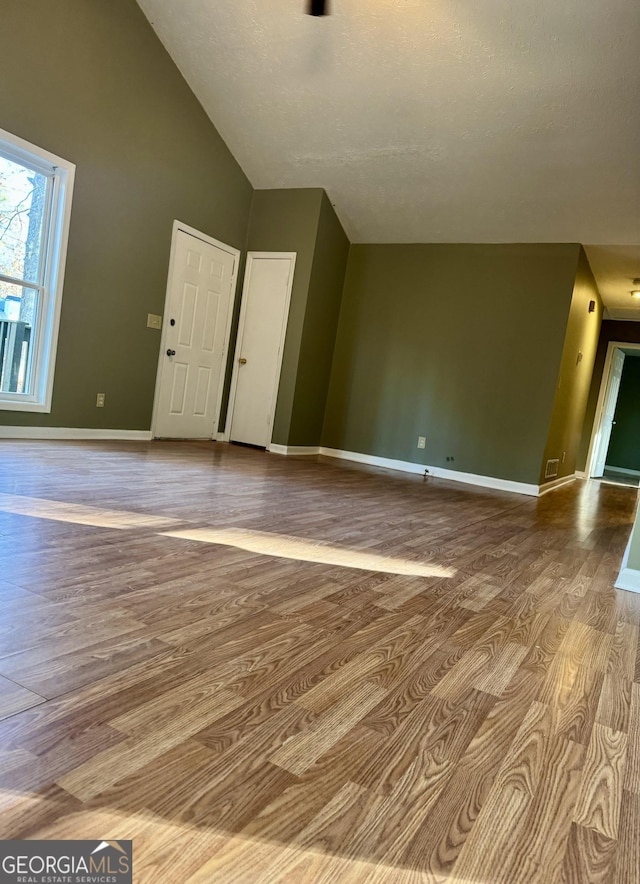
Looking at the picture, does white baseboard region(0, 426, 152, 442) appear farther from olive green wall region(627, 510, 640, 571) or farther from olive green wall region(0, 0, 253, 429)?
olive green wall region(627, 510, 640, 571)

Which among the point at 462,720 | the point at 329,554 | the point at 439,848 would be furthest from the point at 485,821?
the point at 329,554

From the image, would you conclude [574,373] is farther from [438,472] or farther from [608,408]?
→ [608,408]

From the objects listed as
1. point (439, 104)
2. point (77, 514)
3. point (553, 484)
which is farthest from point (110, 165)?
point (553, 484)

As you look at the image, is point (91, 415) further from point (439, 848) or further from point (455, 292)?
point (439, 848)

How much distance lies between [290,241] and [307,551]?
4.64 meters

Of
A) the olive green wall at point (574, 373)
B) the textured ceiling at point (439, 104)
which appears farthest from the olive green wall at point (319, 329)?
the olive green wall at point (574, 373)

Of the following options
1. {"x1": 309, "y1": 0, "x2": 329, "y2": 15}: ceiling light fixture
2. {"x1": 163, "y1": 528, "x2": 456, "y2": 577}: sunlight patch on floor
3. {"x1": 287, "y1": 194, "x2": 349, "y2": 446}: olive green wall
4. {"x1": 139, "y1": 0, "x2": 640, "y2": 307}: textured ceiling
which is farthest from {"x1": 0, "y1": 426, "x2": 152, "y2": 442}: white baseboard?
{"x1": 309, "y1": 0, "x2": 329, "y2": 15}: ceiling light fixture

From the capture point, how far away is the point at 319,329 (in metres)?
6.66

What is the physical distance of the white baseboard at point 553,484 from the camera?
621cm

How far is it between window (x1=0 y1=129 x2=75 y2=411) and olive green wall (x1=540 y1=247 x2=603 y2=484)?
15.7 feet

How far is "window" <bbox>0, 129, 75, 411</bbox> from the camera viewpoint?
14.0ft

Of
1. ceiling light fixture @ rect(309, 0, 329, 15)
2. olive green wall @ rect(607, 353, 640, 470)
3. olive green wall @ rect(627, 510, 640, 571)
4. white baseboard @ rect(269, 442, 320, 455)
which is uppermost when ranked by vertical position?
ceiling light fixture @ rect(309, 0, 329, 15)

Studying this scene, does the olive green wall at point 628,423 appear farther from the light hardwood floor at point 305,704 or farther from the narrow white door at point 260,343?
the light hardwood floor at point 305,704

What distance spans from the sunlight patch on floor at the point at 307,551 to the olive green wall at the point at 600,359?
7555mm
